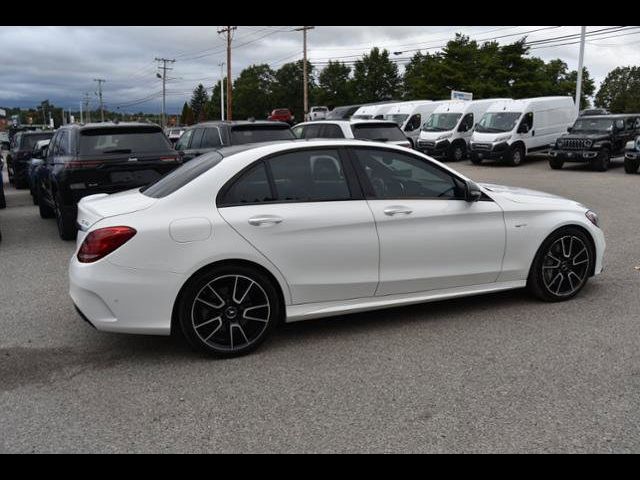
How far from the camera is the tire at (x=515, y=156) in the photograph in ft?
73.4

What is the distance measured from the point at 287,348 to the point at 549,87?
177 ft

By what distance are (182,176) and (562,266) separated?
3.45 m

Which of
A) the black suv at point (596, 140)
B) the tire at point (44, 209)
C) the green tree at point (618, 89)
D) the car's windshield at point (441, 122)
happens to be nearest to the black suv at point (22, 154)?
the tire at point (44, 209)

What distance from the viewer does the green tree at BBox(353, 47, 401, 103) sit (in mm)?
82812

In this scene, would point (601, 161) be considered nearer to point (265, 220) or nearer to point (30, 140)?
point (30, 140)

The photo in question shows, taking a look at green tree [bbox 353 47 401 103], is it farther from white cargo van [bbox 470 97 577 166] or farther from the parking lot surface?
the parking lot surface

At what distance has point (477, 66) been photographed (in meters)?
52.7

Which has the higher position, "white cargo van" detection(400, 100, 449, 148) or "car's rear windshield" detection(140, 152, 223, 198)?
"white cargo van" detection(400, 100, 449, 148)

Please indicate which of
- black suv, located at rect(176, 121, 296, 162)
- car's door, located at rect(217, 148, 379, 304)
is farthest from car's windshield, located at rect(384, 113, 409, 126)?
car's door, located at rect(217, 148, 379, 304)

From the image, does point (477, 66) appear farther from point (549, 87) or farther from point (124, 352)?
point (124, 352)

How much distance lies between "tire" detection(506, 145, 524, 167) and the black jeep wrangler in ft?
14.3

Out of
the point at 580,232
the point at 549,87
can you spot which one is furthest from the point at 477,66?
the point at 580,232

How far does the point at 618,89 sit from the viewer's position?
323 ft

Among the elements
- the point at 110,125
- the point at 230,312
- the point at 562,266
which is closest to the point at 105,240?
the point at 230,312
